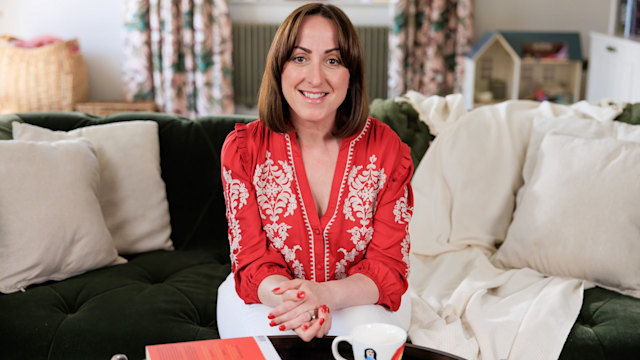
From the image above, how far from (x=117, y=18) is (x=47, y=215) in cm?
336

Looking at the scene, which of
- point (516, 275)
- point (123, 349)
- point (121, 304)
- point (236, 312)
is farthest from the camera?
point (516, 275)

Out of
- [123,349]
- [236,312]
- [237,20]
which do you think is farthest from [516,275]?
[237,20]

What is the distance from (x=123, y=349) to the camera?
163cm

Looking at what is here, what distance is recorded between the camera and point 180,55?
4781 mm

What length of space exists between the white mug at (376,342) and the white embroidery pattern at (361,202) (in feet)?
1.60

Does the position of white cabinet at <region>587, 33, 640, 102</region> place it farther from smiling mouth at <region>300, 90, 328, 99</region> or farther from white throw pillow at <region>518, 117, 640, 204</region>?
smiling mouth at <region>300, 90, 328, 99</region>

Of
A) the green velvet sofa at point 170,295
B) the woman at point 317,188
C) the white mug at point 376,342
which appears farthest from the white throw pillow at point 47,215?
the white mug at point 376,342

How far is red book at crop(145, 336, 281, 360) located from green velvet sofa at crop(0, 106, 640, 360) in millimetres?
544

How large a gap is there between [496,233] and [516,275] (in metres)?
0.23

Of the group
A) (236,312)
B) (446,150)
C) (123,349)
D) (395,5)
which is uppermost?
(395,5)

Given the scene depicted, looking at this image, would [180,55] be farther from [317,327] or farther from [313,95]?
[317,327]

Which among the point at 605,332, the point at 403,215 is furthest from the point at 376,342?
the point at 605,332

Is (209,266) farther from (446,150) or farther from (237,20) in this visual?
(237,20)

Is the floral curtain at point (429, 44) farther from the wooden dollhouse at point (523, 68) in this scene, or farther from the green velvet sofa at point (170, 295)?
the green velvet sofa at point (170, 295)
